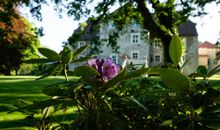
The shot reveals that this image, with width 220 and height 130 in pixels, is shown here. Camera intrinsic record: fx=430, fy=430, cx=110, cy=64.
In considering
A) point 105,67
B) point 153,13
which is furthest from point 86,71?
point 153,13

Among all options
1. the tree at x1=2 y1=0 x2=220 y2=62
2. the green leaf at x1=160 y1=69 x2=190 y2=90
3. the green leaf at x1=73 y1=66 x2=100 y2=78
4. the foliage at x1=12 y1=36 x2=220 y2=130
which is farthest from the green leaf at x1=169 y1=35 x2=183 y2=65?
the tree at x1=2 y1=0 x2=220 y2=62

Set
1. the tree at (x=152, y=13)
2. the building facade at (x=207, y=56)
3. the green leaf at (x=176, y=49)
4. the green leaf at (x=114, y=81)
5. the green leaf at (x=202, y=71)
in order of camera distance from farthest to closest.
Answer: the building facade at (x=207, y=56) < the tree at (x=152, y=13) < the green leaf at (x=202, y=71) < the green leaf at (x=176, y=49) < the green leaf at (x=114, y=81)

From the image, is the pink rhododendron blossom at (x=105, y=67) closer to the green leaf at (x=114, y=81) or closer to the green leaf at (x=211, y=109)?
→ the green leaf at (x=114, y=81)

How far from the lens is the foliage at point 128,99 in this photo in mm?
1271

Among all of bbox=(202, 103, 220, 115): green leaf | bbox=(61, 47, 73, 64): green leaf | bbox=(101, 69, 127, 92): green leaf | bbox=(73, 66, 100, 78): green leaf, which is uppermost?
bbox=(61, 47, 73, 64): green leaf

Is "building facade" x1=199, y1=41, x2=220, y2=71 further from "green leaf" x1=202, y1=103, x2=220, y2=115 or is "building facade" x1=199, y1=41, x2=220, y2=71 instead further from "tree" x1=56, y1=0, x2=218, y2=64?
"green leaf" x1=202, y1=103, x2=220, y2=115

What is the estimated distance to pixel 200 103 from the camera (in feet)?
4.33

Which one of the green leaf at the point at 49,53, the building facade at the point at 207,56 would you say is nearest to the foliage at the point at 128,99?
the green leaf at the point at 49,53

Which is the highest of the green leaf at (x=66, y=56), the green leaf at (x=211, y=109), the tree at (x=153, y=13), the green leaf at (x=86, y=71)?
the tree at (x=153, y=13)

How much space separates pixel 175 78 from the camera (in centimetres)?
126

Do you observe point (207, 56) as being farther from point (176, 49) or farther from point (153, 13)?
point (176, 49)

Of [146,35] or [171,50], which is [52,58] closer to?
[171,50]

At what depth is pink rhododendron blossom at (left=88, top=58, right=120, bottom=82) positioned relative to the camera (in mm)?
1365

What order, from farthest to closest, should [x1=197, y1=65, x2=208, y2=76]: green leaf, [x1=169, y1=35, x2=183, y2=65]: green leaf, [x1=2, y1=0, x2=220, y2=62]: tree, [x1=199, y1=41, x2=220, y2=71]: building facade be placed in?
[x1=199, y1=41, x2=220, y2=71]: building facade
[x1=2, y1=0, x2=220, y2=62]: tree
[x1=197, y1=65, x2=208, y2=76]: green leaf
[x1=169, y1=35, x2=183, y2=65]: green leaf
